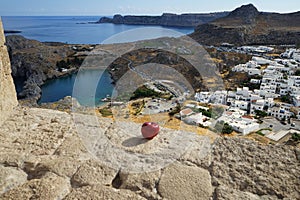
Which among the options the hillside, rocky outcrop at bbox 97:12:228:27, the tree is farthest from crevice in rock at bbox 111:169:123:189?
rocky outcrop at bbox 97:12:228:27

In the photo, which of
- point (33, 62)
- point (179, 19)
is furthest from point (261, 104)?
point (179, 19)

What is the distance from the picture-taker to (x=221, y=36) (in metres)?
55.9

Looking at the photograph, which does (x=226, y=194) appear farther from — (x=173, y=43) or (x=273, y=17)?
(x=273, y=17)

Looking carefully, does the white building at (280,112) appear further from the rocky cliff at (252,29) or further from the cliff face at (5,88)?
the rocky cliff at (252,29)

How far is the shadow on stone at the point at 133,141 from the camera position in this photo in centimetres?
313

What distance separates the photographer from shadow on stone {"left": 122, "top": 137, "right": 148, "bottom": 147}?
3.13 m

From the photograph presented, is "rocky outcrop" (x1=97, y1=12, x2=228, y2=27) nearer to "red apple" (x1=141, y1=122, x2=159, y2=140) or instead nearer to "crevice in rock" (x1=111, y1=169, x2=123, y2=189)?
"red apple" (x1=141, y1=122, x2=159, y2=140)

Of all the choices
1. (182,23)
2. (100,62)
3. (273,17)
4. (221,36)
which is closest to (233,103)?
(100,62)

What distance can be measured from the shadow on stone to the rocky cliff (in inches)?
2047

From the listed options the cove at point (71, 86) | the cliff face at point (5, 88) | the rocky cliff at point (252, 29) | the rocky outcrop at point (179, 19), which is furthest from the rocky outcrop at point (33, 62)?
the rocky outcrop at point (179, 19)

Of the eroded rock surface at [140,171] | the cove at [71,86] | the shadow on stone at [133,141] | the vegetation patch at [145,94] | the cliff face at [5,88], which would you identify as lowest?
the cove at [71,86]

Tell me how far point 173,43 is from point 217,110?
69.0 feet

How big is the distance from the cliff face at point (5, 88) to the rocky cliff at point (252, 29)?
2040 inches

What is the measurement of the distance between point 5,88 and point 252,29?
61380 millimetres
